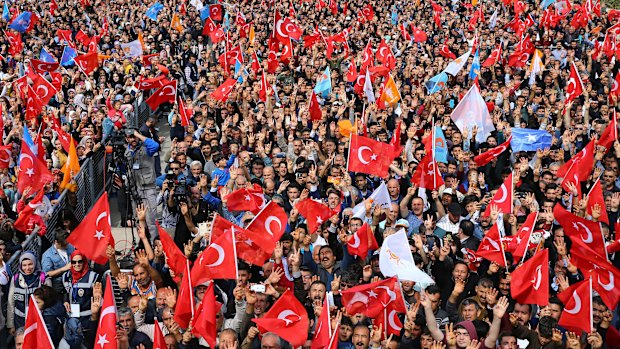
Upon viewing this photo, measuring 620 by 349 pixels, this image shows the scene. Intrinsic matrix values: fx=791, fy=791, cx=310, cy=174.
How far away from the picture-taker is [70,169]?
1002cm

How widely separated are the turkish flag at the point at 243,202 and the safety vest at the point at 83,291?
6.89ft

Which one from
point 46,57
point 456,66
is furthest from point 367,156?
point 46,57

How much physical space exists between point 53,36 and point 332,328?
53.8 feet

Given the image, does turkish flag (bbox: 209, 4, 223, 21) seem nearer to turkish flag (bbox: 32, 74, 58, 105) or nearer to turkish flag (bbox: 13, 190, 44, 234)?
turkish flag (bbox: 32, 74, 58, 105)

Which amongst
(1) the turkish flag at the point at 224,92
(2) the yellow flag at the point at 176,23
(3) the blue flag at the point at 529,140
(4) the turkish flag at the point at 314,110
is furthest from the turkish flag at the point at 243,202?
(2) the yellow flag at the point at 176,23

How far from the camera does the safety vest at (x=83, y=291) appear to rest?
672 cm

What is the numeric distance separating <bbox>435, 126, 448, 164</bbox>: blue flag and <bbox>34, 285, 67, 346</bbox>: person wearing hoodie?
565 centimetres

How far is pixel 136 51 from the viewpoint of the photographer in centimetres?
1798

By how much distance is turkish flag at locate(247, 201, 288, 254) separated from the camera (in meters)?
7.49

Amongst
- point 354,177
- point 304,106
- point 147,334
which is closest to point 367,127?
point 304,106

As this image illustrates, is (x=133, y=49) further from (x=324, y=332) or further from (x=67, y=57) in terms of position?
Result: (x=324, y=332)

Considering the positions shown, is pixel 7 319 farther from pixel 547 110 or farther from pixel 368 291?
pixel 547 110

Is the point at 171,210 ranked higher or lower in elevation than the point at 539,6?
higher

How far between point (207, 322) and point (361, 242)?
2087mm
